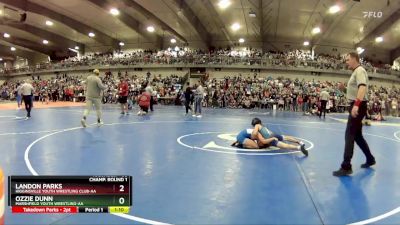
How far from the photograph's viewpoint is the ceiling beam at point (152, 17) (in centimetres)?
2612

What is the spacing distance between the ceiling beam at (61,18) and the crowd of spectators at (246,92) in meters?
5.27

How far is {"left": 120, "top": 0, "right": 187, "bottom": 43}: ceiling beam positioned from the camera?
26.1m

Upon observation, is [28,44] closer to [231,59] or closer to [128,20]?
[128,20]

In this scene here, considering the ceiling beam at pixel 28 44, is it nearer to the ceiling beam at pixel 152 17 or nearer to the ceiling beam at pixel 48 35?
the ceiling beam at pixel 48 35

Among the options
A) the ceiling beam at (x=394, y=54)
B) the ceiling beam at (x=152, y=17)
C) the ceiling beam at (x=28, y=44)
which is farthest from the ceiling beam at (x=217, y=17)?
the ceiling beam at (x=28, y=44)

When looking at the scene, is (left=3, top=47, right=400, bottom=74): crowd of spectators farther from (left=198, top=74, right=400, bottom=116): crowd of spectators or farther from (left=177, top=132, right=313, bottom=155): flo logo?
(left=177, top=132, right=313, bottom=155): flo logo

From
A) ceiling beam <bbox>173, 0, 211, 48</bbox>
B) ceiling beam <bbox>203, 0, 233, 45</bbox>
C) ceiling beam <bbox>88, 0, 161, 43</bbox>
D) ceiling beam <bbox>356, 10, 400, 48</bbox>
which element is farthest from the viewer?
ceiling beam <bbox>203, 0, 233, 45</bbox>

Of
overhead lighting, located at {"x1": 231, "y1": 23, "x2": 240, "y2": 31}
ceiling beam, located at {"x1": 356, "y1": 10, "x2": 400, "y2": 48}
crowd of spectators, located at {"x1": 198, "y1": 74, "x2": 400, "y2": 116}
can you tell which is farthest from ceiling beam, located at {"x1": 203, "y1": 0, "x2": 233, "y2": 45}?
ceiling beam, located at {"x1": 356, "y1": 10, "x2": 400, "y2": 48}

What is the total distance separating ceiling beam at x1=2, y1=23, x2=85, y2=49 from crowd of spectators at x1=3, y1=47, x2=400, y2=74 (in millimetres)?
4268

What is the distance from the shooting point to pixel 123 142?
26.5 ft

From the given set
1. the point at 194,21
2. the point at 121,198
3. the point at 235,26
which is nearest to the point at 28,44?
the point at 194,21

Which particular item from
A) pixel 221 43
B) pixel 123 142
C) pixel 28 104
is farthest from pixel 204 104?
pixel 123 142

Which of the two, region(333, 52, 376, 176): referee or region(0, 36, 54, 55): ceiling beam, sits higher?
region(0, 36, 54, 55): ceiling beam

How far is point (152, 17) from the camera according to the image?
30.3 metres
